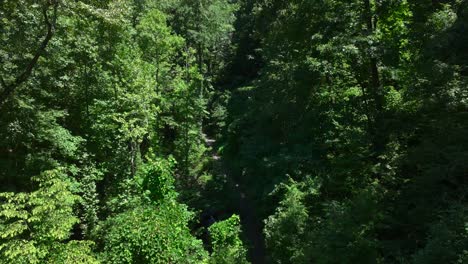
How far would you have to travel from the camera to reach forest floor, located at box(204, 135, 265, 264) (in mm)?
19844

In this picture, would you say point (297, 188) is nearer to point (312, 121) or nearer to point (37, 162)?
point (312, 121)

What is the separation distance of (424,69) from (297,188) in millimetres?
6243

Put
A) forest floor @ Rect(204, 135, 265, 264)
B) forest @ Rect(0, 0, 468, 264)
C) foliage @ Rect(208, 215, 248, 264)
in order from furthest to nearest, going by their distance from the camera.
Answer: forest floor @ Rect(204, 135, 265, 264) < foliage @ Rect(208, 215, 248, 264) < forest @ Rect(0, 0, 468, 264)

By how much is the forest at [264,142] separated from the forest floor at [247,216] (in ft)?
0.42

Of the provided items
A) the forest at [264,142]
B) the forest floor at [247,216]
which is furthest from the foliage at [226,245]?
the forest floor at [247,216]

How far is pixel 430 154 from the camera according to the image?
9.25 m

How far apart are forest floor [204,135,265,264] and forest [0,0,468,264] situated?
0.13 m

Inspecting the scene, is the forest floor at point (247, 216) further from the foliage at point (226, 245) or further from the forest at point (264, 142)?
the foliage at point (226, 245)

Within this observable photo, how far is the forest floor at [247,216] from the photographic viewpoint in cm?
1984

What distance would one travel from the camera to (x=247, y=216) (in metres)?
23.4

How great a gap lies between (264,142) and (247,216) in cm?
633

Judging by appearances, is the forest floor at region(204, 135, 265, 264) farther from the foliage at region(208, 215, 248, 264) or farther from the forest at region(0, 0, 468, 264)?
the foliage at region(208, 215, 248, 264)

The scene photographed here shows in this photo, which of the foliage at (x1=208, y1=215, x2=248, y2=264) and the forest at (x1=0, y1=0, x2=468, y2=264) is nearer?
the forest at (x1=0, y1=0, x2=468, y2=264)

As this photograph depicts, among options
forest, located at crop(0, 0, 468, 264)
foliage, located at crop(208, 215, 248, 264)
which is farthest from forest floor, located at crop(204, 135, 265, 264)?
foliage, located at crop(208, 215, 248, 264)
